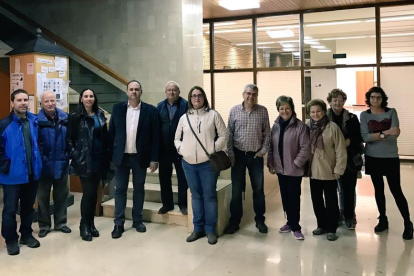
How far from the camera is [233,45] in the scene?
386 inches

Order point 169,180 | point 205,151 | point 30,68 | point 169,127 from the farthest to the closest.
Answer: point 30,68
point 169,180
point 169,127
point 205,151

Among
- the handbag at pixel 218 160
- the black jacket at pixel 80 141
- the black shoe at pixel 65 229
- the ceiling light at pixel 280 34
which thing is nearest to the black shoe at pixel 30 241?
the black shoe at pixel 65 229

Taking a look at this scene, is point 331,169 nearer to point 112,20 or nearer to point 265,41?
point 112,20

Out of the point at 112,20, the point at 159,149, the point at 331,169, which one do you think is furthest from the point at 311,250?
the point at 112,20

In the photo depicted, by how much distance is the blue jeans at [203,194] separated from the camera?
3.74 meters

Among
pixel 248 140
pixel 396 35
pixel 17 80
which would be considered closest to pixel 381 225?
pixel 248 140

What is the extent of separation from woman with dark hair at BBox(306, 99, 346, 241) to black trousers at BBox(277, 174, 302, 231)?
0.56ft

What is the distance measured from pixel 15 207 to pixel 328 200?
3.00 metres

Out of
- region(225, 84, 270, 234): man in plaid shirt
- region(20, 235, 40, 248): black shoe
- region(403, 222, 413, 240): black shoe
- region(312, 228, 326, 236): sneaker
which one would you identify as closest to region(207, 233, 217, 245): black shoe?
region(225, 84, 270, 234): man in plaid shirt

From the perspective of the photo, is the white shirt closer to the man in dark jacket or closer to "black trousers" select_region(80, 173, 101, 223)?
the man in dark jacket

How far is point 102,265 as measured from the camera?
3.34m

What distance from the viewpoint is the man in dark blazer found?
12.9 ft

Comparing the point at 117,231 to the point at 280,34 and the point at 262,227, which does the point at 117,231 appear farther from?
the point at 280,34

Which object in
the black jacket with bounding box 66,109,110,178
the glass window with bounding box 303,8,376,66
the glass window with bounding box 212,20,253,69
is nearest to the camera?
the black jacket with bounding box 66,109,110,178
